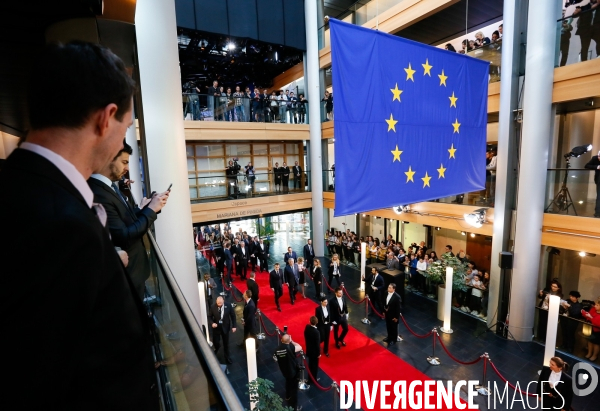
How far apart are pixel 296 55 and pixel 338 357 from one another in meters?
16.1

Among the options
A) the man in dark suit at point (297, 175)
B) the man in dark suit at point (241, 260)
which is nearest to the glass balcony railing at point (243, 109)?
the man in dark suit at point (297, 175)

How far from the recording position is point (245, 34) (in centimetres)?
1505

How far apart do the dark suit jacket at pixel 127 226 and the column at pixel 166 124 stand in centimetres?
138

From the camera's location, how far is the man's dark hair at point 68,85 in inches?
33.6

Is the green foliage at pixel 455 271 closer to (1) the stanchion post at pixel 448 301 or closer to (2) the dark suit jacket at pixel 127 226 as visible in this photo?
(1) the stanchion post at pixel 448 301

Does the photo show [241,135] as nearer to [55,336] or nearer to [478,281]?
[478,281]

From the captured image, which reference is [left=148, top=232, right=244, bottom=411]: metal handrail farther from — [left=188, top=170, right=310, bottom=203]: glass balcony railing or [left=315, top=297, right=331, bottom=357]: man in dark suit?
[left=188, top=170, right=310, bottom=203]: glass balcony railing

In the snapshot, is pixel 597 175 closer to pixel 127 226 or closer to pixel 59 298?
pixel 127 226


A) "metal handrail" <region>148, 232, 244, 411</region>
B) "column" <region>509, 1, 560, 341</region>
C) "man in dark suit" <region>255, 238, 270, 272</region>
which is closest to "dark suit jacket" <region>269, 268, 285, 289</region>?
"man in dark suit" <region>255, 238, 270, 272</region>

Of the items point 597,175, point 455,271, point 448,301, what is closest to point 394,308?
point 448,301

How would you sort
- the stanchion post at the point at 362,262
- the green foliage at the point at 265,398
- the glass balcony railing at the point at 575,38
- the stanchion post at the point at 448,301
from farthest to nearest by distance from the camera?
the stanchion post at the point at 362,262 < the stanchion post at the point at 448,301 < the glass balcony railing at the point at 575,38 < the green foliage at the point at 265,398

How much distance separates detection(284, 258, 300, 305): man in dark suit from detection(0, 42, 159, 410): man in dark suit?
10.7 meters

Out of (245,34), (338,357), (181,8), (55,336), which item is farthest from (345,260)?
(55,336)

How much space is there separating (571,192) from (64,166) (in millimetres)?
10901
